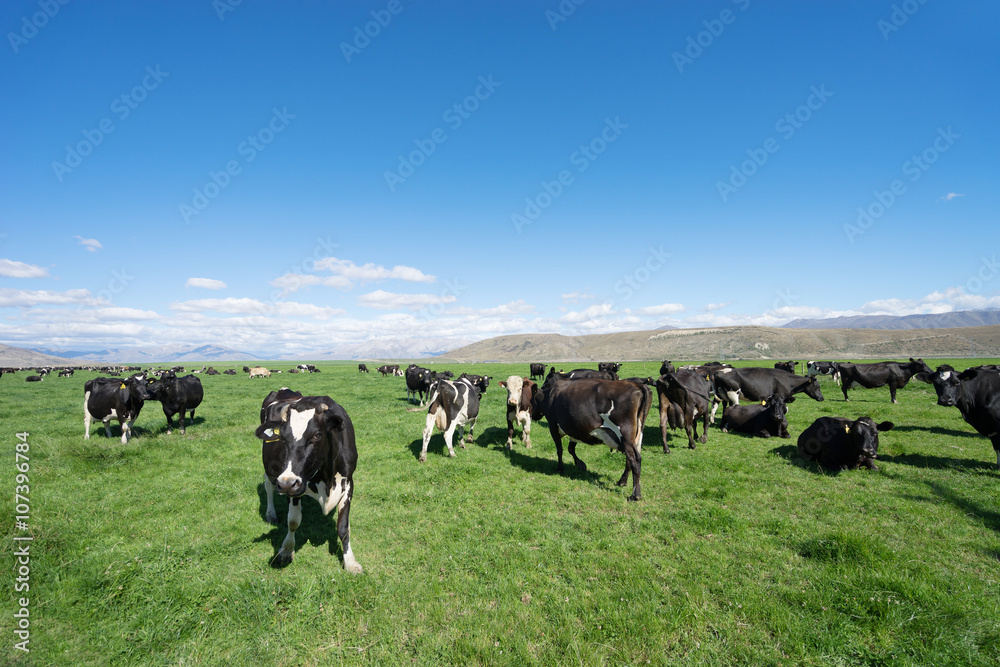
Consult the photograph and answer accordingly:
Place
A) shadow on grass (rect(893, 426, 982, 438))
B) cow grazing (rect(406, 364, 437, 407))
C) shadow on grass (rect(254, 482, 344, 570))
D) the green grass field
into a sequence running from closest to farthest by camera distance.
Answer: the green grass field
shadow on grass (rect(254, 482, 344, 570))
shadow on grass (rect(893, 426, 982, 438))
cow grazing (rect(406, 364, 437, 407))

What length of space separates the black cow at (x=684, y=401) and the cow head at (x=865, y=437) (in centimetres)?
388

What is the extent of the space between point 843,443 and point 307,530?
1213cm

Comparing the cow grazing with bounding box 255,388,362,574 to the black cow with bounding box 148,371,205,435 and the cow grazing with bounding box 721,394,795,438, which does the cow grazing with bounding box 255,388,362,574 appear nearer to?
the black cow with bounding box 148,371,205,435

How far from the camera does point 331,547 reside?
6383mm

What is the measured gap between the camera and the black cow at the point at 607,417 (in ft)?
29.1

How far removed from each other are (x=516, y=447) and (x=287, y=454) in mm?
8673

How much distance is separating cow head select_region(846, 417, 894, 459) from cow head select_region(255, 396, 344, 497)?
1156cm

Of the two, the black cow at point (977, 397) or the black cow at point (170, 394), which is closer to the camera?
the black cow at point (977, 397)

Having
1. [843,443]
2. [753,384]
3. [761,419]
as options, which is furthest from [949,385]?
[753,384]

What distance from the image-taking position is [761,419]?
13820 mm

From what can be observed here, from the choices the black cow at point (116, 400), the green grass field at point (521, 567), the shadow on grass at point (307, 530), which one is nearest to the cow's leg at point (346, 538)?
the green grass field at point (521, 567)

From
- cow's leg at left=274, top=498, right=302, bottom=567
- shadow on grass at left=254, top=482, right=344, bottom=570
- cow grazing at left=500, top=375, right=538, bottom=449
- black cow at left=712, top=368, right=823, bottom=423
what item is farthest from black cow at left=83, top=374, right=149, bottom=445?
black cow at left=712, top=368, right=823, bottom=423

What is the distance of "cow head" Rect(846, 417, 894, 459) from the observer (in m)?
9.44

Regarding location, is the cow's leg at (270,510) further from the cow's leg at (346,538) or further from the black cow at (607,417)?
the black cow at (607,417)
